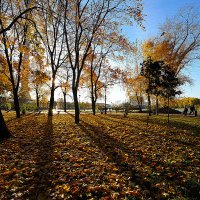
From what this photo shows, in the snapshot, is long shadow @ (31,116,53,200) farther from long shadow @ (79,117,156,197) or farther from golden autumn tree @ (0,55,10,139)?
golden autumn tree @ (0,55,10,139)

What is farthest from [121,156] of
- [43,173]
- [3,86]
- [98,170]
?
[3,86]

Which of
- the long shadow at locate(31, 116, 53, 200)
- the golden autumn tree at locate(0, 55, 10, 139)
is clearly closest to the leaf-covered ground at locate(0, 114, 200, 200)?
the long shadow at locate(31, 116, 53, 200)

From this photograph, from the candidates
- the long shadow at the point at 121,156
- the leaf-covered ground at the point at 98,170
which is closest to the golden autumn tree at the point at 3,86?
the leaf-covered ground at the point at 98,170

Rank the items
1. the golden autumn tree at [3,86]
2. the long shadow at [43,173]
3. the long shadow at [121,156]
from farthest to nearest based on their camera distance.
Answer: the golden autumn tree at [3,86], the long shadow at [121,156], the long shadow at [43,173]

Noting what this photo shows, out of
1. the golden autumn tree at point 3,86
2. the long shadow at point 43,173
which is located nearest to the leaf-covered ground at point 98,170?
the long shadow at point 43,173

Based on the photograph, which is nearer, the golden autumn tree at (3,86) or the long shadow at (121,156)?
the long shadow at (121,156)

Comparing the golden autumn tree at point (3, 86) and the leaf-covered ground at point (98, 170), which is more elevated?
the golden autumn tree at point (3, 86)

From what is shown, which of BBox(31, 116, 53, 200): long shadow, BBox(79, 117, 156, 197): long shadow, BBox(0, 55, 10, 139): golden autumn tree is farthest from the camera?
BBox(0, 55, 10, 139): golden autumn tree

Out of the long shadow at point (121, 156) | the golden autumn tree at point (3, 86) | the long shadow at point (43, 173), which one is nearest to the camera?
the long shadow at point (43, 173)

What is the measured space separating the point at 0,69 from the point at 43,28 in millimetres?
6967

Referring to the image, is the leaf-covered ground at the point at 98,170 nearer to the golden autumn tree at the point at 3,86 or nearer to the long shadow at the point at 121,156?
the long shadow at the point at 121,156

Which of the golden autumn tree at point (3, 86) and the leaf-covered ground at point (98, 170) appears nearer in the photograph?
the leaf-covered ground at point (98, 170)

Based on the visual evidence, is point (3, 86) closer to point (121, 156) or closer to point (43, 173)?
point (121, 156)

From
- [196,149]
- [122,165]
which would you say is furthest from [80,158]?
[196,149]
